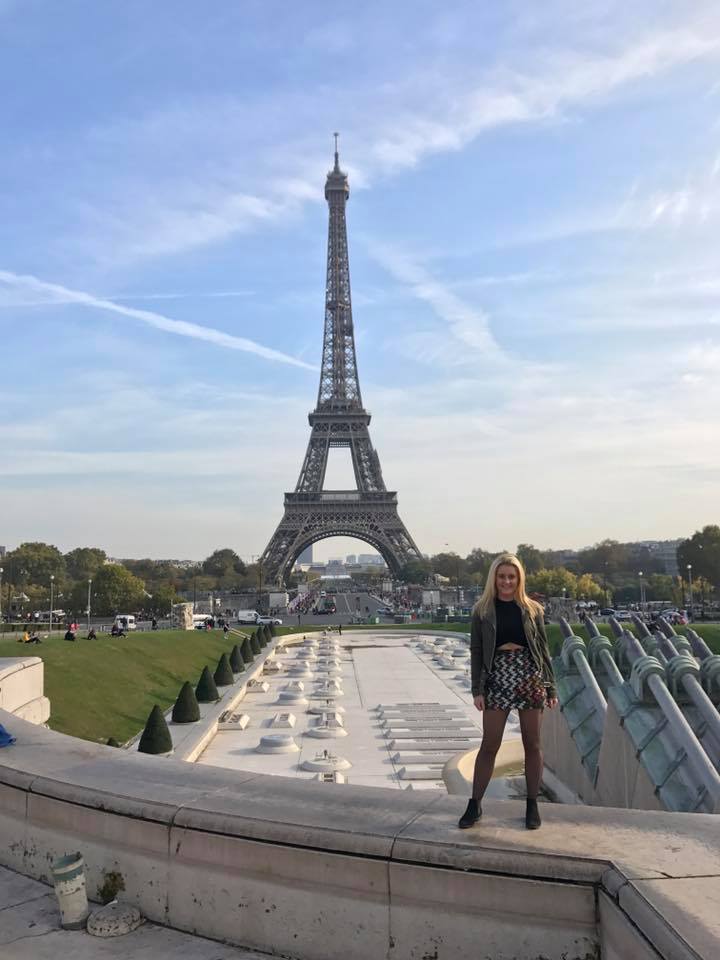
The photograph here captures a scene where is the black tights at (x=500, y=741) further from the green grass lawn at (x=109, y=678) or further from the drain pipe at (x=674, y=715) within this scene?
the green grass lawn at (x=109, y=678)

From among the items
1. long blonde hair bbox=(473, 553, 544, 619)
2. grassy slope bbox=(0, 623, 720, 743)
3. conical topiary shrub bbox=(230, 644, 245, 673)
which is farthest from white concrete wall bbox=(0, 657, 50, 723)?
conical topiary shrub bbox=(230, 644, 245, 673)

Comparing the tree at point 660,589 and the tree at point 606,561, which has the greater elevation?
the tree at point 606,561

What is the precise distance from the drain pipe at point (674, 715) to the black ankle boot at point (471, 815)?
8.54ft

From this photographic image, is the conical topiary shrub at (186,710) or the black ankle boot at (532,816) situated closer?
the black ankle boot at (532,816)

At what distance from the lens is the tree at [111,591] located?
258ft

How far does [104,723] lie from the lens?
23672 millimetres

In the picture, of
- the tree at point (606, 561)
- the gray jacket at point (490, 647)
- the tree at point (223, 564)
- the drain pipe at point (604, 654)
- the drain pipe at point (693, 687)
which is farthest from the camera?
the tree at point (223, 564)

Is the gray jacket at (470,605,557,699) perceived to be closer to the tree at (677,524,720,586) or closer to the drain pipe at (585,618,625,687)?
the drain pipe at (585,618,625,687)

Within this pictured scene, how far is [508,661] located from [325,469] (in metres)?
105

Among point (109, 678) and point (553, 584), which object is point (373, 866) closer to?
point (109, 678)

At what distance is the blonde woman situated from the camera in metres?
4.55

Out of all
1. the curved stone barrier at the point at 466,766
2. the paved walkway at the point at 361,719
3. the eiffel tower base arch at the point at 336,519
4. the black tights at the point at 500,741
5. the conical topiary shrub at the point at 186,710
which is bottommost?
the paved walkway at the point at 361,719

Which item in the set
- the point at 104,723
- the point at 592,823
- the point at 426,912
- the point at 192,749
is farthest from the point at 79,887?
the point at 104,723

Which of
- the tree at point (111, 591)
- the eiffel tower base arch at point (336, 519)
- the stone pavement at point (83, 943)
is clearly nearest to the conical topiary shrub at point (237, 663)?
the stone pavement at point (83, 943)
